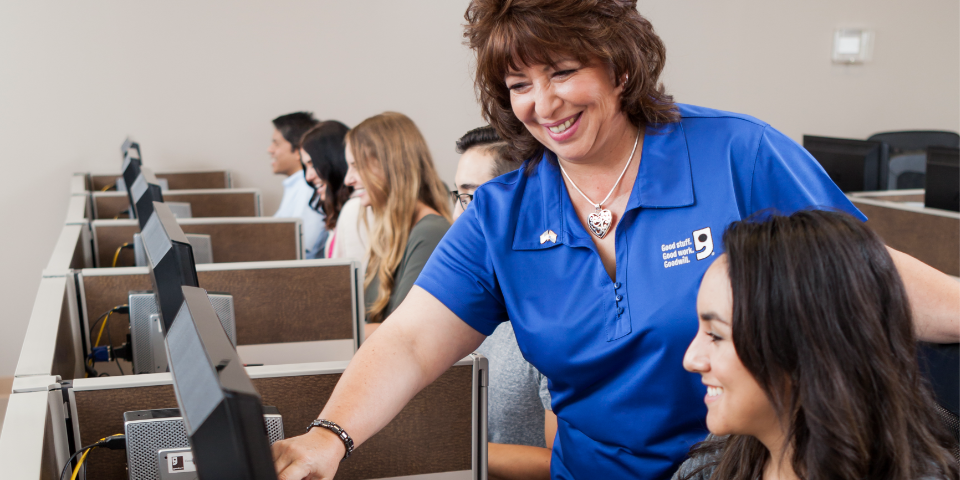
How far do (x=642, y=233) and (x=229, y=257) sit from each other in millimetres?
1716

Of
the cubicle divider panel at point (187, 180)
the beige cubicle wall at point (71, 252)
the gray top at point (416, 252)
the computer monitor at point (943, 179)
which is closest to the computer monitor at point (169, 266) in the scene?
the beige cubicle wall at point (71, 252)

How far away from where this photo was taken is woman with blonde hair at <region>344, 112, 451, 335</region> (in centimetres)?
223

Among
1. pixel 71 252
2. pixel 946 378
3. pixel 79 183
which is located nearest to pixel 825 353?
pixel 946 378

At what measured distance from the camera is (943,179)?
106 inches

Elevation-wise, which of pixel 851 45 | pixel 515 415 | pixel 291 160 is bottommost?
pixel 515 415

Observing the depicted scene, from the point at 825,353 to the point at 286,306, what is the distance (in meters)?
1.39

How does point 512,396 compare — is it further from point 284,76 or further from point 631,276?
point 284,76

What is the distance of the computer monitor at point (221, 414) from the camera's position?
0.43 m

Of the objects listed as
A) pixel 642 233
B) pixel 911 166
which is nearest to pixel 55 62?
pixel 642 233

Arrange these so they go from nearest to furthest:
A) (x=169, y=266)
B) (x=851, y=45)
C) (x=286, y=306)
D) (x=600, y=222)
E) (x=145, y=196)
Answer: (x=169, y=266), (x=600, y=222), (x=145, y=196), (x=286, y=306), (x=851, y=45)

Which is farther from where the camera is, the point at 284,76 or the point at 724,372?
the point at 284,76

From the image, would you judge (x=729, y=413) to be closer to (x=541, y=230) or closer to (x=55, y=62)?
(x=541, y=230)

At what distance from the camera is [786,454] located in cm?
80

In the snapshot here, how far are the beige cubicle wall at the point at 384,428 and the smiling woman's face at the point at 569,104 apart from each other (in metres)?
0.38
